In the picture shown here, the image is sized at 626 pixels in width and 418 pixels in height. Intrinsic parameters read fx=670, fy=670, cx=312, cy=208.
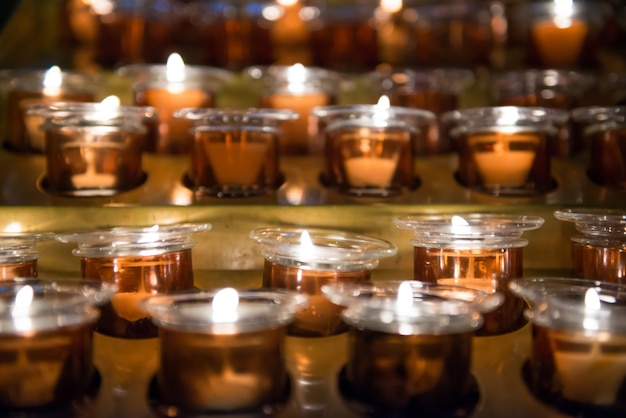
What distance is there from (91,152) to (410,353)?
427 mm

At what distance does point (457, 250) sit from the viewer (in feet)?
2.13

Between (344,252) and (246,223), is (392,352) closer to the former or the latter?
(344,252)

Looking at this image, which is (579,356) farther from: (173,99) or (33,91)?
(33,91)

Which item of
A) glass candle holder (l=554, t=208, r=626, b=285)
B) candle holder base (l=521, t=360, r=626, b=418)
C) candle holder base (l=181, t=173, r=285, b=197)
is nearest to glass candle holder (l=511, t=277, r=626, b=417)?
candle holder base (l=521, t=360, r=626, b=418)

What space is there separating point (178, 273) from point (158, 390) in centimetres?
13

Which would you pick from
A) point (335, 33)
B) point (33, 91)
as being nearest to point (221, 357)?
point (33, 91)

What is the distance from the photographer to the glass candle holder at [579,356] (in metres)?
0.52

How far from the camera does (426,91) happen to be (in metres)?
0.90

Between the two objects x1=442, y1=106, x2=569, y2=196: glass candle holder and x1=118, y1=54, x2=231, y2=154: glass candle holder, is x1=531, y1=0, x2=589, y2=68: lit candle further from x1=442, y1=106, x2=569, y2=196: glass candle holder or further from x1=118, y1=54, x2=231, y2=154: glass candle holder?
x1=118, y1=54, x2=231, y2=154: glass candle holder

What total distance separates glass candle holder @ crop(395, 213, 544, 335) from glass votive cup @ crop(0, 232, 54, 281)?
15.1 inches

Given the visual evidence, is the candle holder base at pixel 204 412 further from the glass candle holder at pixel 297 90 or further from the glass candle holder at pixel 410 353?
the glass candle holder at pixel 297 90

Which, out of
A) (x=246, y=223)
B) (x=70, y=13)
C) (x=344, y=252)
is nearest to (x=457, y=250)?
(x=344, y=252)

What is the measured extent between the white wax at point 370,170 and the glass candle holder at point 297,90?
13 centimetres

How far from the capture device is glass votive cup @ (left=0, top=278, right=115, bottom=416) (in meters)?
0.52
